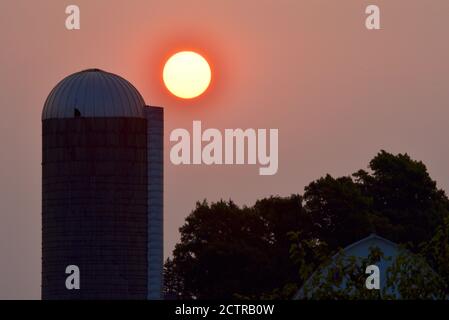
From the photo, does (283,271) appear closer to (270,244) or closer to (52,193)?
(270,244)

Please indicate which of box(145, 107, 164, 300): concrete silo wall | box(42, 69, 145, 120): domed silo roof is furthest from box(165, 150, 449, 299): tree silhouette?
box(42, 69, 145, 120): domed silo roof

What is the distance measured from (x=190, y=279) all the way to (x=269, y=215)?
23.6 ft

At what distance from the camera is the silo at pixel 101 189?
11494cm

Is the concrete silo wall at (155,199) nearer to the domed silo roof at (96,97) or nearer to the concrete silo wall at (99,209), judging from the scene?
the concrete silo wall at (99,209)

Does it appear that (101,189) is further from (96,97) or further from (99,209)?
(96,97)

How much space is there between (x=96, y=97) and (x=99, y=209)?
6.99m

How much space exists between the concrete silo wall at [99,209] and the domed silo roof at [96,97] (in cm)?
50

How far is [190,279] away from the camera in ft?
390

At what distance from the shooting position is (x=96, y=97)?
114750 mm

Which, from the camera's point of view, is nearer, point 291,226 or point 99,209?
point 99,209

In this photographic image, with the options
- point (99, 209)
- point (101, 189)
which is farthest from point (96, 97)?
point (99, 209)

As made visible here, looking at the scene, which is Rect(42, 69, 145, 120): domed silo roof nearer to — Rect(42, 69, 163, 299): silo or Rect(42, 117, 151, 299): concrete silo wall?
Rect(42, 69, 163, 299): silo

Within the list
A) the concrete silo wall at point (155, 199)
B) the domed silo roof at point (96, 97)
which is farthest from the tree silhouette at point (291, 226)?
the domed silo roof at point (96, 97)

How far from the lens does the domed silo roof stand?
114688 mm
